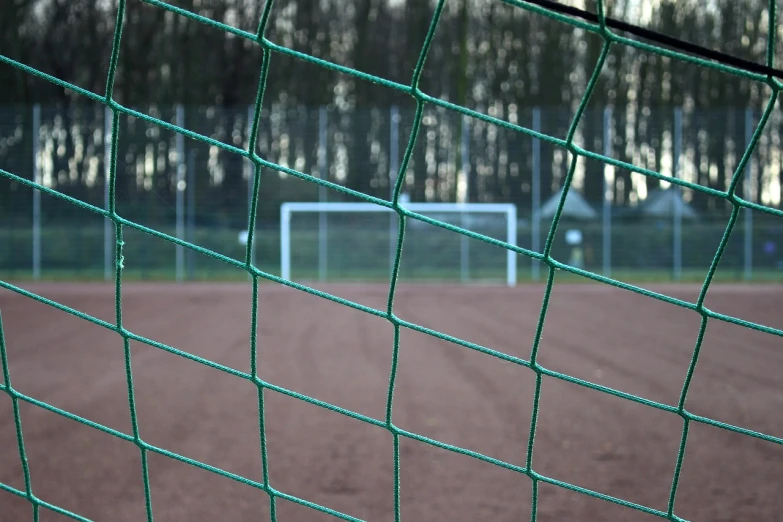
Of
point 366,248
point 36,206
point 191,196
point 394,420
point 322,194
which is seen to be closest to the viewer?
point 394,420

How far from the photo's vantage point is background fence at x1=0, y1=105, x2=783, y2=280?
34.2ft

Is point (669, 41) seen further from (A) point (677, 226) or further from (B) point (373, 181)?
(A) point (677, 226)

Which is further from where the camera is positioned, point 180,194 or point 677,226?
point 677,226

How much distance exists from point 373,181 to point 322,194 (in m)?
0.67

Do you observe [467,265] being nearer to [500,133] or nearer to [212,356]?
[500,133]

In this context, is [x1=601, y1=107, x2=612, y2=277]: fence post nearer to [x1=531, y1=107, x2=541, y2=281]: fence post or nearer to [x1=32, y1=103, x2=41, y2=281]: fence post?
[x1=531, y1=107, x2=541, y2=281]: fence post

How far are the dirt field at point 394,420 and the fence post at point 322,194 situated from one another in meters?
5.54

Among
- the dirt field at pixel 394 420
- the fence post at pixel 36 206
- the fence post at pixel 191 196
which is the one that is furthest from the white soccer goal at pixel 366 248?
the dirt field at pixel 394 420

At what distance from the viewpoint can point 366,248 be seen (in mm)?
10703

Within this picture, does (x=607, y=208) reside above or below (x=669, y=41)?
below

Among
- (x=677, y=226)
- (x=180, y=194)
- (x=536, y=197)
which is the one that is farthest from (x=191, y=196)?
(x=677, y=226)

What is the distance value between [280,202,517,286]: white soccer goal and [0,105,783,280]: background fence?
98 mm

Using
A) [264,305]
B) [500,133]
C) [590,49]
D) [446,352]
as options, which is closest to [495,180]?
[500,133]

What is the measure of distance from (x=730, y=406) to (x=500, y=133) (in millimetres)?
8343
